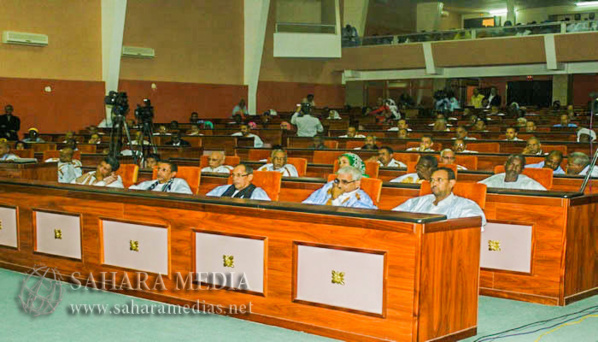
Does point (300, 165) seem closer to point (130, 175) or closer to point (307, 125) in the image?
point (130, 175)

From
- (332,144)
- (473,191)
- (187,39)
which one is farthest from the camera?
(187,39)

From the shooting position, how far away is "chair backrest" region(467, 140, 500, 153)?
1023 centimetres

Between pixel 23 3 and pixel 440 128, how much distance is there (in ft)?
33.7

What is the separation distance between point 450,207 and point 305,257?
1309 millimetres

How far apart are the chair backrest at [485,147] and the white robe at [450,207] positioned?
506 centimetres

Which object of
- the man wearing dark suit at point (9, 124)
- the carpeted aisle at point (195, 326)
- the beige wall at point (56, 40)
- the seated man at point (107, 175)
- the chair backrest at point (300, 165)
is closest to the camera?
the carpeted aisle at point (195, 326)

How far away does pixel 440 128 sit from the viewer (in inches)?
579

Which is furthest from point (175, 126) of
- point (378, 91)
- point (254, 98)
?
point (378, 91)

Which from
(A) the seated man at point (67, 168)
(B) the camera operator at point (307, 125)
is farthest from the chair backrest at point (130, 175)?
(B) the camera operator at point (307, 125)

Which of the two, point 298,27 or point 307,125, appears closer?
point 307,125

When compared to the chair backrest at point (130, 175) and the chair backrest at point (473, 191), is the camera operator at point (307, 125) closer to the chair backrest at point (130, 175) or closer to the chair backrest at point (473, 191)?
the chair backrest at point (130, 175)

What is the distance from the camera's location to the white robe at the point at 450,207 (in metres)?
5.05

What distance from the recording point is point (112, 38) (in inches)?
737

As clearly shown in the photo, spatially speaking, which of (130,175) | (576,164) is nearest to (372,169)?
(576,164)
